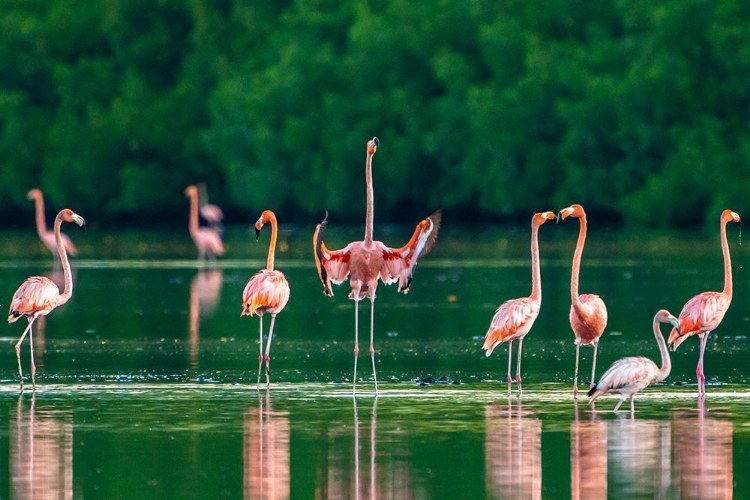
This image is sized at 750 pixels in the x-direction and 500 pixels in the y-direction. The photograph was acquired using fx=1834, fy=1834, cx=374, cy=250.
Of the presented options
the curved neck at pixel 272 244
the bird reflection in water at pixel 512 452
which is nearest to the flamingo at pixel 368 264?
the curved neck at pixel 272 244

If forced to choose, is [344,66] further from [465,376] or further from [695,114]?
[465,376]

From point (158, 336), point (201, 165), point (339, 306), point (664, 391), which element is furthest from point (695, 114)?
point (664, 391)

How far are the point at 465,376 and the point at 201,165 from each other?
49.5 meters

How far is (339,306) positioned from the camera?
22.4 m

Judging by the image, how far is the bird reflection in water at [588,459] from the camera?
9.09 meters

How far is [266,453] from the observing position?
33.8ft

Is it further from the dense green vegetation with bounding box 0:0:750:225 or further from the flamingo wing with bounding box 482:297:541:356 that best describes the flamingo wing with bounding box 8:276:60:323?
the dense green vegetation with bounding box 0:0:750:225

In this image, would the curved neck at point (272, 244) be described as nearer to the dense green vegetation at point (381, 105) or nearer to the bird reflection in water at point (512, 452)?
the bird reflection in water at point (512, 452)

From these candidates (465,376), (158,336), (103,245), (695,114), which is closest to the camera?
(465,376)

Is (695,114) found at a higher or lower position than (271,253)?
higher

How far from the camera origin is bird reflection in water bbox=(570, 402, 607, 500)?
909 centimetres

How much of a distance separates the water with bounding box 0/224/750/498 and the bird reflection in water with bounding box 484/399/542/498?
2cm

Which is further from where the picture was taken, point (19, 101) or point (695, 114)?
point (19, 101)

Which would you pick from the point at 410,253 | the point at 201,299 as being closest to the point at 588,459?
the point at 410,253
